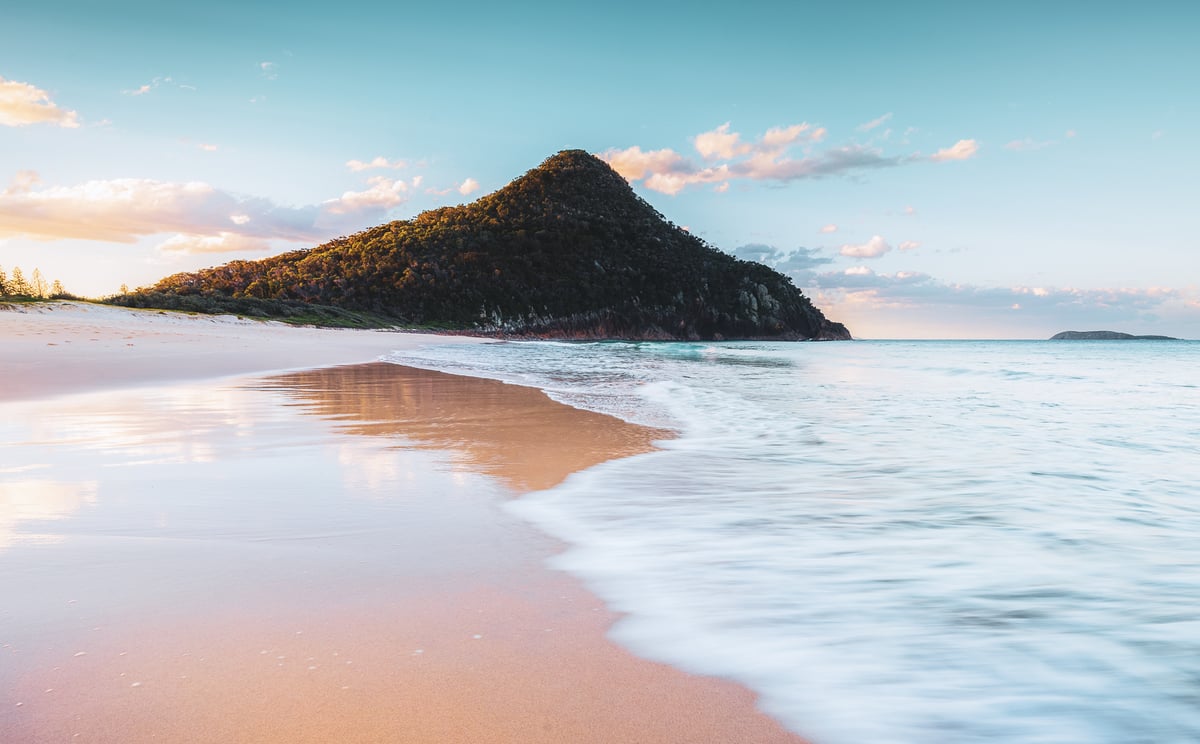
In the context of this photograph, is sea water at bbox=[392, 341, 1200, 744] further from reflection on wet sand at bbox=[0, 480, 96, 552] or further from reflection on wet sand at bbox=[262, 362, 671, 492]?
reflection on wet sand at bbox=[0, 480, 96, 552]

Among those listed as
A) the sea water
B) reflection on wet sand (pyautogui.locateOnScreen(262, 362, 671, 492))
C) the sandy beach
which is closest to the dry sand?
reflection on wet sand (pyautogui.locateOnScreen(262, 362, 671, 492))

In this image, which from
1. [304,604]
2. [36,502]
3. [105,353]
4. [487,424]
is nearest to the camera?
[304,604]

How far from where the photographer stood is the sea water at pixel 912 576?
1760 millimetres

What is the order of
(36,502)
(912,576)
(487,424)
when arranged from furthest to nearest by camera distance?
(487,424) → (36,502) → (912,576)

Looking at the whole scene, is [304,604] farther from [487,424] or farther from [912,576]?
[487,424]

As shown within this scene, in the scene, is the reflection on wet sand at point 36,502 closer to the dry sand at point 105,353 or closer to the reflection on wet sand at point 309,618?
the reflection on wet sand at point 309,618

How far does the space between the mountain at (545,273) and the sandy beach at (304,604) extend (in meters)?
67.1

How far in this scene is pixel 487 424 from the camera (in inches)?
253

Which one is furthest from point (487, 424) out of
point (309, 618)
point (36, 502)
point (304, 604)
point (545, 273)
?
point (545, 273)

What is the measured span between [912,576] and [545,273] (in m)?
85.3

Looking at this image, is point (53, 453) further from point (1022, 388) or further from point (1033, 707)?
point (1022, 388)

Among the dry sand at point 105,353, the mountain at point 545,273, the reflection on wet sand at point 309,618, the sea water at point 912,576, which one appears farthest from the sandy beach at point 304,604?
the mountain at point 545,273

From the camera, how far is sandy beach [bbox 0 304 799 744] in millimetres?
1529

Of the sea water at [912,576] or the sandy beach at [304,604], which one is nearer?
the sandy beach at [304,604]
